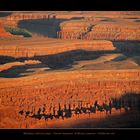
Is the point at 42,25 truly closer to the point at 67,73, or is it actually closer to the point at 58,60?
the point at 58,60

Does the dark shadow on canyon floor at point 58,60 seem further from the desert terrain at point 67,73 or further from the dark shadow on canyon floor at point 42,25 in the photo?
the dark shadow on canyon floor at point 42,25

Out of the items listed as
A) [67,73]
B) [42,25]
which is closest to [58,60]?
[67,73]

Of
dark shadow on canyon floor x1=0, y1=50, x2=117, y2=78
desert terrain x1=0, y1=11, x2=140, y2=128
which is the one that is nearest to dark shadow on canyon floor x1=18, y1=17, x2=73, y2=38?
desert terrain x1=0, y1=11, x2=140, y2=128

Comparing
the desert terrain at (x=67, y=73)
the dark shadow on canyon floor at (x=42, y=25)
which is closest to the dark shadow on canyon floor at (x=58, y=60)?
the desert terrain at (x=67, y=73)

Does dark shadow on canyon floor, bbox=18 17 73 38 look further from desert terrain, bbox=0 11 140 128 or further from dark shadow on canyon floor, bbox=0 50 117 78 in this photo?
dark shadow on canyon floor, bbox=0 50 117 78

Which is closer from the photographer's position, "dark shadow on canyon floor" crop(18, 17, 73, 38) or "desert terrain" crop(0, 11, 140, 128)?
"desert terrain" crop(0, 11, 140, 128)

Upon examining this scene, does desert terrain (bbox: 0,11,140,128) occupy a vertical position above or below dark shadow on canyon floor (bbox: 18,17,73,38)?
below
